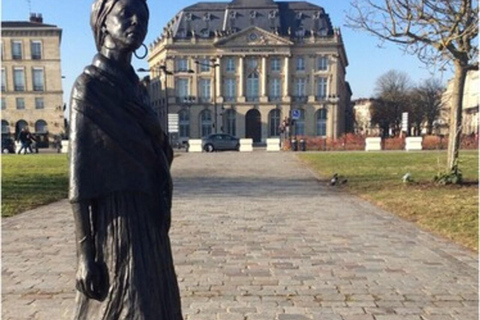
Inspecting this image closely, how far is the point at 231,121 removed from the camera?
7562 cm

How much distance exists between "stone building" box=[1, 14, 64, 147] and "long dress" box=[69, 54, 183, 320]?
68.7 m

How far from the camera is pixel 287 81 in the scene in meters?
74.5

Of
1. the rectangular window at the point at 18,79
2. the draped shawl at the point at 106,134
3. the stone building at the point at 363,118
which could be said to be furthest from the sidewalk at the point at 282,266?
the stone building at the point at 363,118

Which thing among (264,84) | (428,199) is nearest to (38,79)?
(264,84)

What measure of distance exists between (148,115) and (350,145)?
3722 centimetres

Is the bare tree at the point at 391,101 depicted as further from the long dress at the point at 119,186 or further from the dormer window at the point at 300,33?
the long dress at the point at 119,186

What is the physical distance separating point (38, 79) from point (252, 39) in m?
34.1

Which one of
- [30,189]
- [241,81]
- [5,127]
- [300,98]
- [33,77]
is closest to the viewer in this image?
[30,189]

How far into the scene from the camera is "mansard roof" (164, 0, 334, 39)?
76500mm

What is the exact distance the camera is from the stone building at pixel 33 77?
66.0 meters

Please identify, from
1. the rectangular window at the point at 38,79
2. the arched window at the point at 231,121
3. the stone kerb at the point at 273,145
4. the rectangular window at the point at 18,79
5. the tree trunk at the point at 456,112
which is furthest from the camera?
the arched window at the point at 231,121

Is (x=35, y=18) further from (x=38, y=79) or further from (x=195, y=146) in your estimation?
(x=195, y=146)

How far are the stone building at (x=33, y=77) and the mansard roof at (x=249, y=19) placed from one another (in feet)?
64.4

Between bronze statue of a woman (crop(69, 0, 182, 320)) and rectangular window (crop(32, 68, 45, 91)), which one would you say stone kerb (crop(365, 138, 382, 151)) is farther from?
rectangular window (crop(32, 68, 45, 91))
